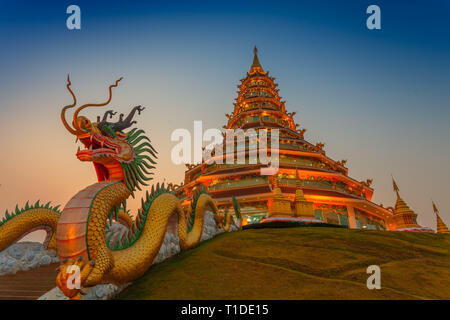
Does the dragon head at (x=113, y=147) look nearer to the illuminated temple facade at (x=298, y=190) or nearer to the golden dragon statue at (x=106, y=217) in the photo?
the golden dragon statue at (x=106, y=217)

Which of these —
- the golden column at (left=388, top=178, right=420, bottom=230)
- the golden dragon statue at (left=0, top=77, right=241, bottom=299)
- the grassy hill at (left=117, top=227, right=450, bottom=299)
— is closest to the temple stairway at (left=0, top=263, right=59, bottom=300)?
the golden dragon statue at (left=0, top=77, right=241, bottom=299)

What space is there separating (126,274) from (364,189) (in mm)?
23770

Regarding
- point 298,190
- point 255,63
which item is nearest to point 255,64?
point 255,63

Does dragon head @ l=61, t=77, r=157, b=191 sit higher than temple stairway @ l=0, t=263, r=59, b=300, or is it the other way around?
dragon head @ l=61, t=77, r=157, b=191

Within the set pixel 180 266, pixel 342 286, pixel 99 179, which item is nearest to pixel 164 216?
pixel 180 266

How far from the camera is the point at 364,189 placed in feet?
77.9

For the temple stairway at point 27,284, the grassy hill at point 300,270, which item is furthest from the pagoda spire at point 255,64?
the temple stairway at point 27,284

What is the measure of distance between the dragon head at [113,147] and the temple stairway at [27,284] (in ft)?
8.72

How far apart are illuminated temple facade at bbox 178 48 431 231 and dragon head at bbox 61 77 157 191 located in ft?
29.8

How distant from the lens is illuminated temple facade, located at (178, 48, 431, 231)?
53.3 feet

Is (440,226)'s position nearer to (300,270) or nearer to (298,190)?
(298,190)

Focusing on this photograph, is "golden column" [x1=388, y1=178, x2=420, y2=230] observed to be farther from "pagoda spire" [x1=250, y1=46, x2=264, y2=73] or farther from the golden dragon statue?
"pagoda spire" [x1=250, y1=46, x2=264, y2=73]

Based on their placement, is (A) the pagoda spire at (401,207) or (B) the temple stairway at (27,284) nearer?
(B) the temple stairway at (27,284)

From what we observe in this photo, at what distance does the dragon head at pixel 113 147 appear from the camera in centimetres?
545
